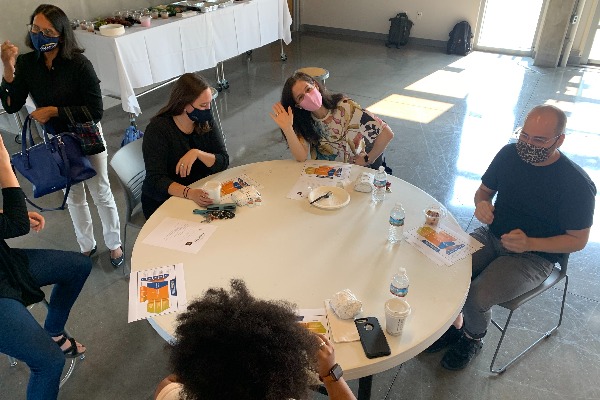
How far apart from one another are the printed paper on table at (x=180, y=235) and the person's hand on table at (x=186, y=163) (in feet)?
1.21

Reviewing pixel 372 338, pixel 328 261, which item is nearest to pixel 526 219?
pixel 328 261

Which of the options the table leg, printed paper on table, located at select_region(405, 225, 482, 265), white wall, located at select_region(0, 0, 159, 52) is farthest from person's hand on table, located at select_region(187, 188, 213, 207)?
white wall, located at select_region(0, 0, 159, 52)

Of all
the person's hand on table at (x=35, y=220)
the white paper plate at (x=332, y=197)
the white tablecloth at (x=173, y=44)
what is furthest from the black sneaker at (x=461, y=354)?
the white tablecloth at (x=173, y=44)

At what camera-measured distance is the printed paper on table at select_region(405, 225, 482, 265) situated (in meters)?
1.98

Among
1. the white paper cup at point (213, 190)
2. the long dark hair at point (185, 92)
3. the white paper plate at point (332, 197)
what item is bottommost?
the white paper plate at point (332, 197)

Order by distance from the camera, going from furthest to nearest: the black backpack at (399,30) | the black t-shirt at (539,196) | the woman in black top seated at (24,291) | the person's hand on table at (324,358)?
the black backpack at (399,30) → the black t-shirt at (539,196) → the woman in black top seated at (24,291) → the person's hand on table at (324,358)

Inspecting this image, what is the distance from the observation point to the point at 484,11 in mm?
7266

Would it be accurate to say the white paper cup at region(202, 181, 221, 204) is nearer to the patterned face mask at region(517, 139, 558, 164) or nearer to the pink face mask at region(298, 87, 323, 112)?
the pink face mask at region(298, 87, 323, 112)

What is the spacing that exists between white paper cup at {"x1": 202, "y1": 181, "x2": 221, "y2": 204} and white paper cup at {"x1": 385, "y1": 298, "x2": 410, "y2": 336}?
3.48ft

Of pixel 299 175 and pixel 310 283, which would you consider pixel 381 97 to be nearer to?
pixel 299 175

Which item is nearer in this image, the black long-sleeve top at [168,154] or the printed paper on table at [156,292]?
the printed paper on table at [156,292]

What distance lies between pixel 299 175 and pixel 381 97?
3599 millimetres

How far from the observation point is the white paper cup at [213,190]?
2.31m

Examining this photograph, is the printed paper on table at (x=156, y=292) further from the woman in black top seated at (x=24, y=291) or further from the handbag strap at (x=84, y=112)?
the handbag strap at (x=84, y=112)
